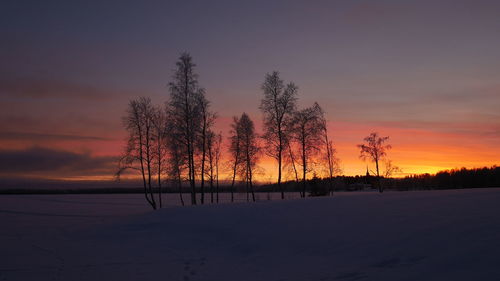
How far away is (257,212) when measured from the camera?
20359 mm

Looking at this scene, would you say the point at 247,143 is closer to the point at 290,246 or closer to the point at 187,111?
the point at 187,111

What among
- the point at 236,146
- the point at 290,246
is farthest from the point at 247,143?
the point at 290,246

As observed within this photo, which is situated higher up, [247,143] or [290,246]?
[247,143]

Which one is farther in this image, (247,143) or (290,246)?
(247,143)

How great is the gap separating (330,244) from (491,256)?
546 centimetres

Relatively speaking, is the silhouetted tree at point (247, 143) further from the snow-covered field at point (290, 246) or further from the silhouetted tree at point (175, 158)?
the snow-covered field at point (290, 246)

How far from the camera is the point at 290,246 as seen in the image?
13.7 meters

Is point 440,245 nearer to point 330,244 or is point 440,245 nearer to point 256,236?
point 330,244

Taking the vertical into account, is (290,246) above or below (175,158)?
below

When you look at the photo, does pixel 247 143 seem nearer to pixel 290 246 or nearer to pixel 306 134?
pixel 306 134

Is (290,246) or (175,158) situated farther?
(175,158)

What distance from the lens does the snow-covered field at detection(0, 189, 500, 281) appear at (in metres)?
9.36

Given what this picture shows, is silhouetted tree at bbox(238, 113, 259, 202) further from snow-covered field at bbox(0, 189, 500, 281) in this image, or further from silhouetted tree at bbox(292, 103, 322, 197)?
snow-covered field at bbox(0, 189, 500, 281)

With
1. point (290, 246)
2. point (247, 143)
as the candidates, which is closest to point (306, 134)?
point (247, 143)
